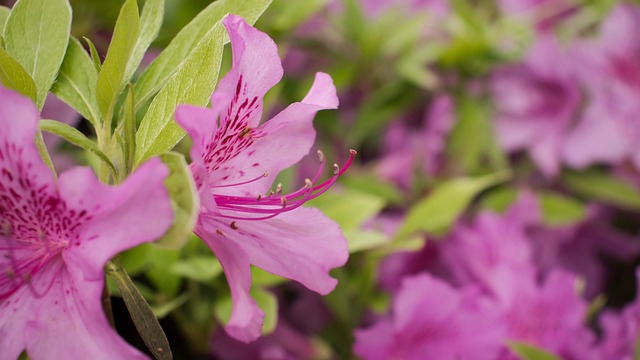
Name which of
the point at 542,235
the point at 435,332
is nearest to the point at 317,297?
the point at 435,332

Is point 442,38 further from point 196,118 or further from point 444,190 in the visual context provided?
point 196,118

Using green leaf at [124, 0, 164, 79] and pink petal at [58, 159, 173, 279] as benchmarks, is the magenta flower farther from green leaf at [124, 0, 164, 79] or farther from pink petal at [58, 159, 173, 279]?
green leaf at [124, 0, 164, 79]

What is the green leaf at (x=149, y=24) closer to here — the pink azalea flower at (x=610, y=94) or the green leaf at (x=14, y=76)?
the green leaf at (x=14, y=76)

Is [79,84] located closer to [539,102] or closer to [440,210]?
[440,210]

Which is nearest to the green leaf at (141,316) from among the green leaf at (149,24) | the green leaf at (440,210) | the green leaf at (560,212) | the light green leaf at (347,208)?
the green leaf at (149,24)

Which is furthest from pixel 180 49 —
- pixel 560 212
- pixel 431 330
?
pixel 560 212

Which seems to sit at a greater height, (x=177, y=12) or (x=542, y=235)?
(x=177, y=12)
